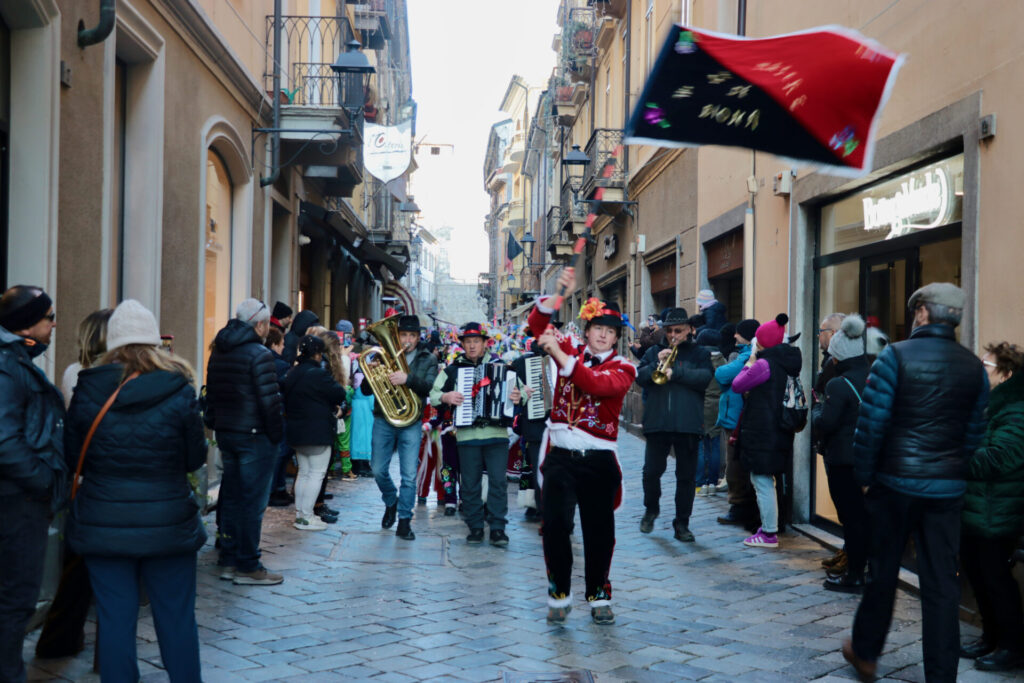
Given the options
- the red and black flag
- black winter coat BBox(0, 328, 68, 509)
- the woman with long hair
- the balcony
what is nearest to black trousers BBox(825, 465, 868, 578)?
the red and black flag

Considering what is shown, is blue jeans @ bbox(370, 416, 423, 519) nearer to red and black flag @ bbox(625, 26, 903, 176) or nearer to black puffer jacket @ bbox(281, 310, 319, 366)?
black puffer jacket @ bbox(281, 310, 319, 366)

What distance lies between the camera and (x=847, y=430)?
20.6 feet

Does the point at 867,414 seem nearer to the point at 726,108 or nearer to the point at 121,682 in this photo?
the point at 726,108

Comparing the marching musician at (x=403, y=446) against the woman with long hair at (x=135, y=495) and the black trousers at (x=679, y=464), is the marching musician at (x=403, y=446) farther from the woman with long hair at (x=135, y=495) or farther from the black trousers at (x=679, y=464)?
the woman with long hair at (x=135, y=495)

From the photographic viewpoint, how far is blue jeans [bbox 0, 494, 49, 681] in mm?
4023

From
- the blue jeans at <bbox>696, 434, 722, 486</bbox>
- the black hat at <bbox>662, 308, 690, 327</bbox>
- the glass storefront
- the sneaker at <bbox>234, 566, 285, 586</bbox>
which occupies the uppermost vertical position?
the glass storefront

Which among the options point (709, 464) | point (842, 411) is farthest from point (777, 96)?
point (709, 464)

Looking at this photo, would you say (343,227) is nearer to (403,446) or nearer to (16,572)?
(403,446)

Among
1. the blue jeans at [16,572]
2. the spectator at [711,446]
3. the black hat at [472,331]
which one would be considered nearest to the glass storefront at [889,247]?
the spectator at [711,446]

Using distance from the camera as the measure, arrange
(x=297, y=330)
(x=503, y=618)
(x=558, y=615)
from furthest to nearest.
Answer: (x=297, y=330), (x=503, y=618), (x=558, y=615)

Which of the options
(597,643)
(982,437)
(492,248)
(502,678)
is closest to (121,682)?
(502,678)

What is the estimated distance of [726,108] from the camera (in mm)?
3729

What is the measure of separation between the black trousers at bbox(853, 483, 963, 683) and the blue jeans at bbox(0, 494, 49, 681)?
3.80 metres

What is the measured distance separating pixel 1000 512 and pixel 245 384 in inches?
180
